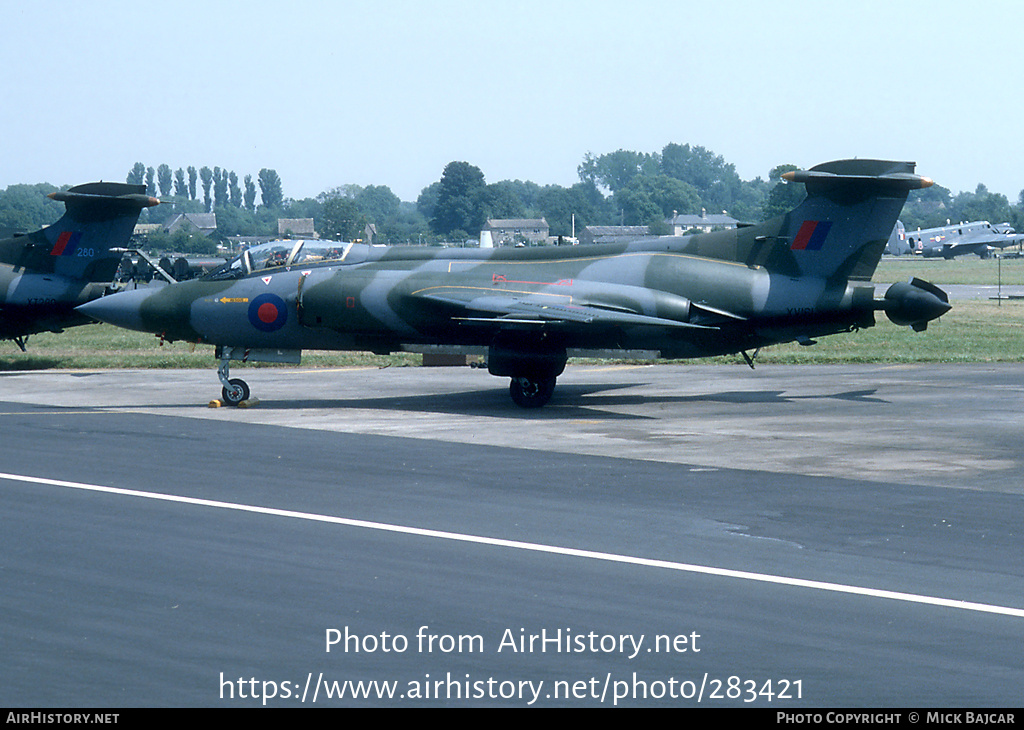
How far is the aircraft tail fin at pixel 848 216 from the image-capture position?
68.4ft

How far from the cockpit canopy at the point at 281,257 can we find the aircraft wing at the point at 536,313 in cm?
236

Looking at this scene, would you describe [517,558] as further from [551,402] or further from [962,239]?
[962,239]

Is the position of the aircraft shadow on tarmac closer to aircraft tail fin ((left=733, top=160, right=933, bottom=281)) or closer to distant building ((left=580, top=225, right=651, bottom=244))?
aircraft tail fin ((left=733, top=160, right=933, bottom=281))

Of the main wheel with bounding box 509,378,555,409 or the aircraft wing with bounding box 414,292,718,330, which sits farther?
the main wheel with bounding box 509,378,555,409

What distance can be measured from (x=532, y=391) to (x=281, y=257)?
5571mm

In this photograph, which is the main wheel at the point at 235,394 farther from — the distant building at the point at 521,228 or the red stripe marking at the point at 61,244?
the distant building at the point at 521,228

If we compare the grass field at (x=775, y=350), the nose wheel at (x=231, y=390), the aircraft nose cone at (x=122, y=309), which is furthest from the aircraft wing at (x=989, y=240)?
the aircraft nose cone at (x=122, y=309)

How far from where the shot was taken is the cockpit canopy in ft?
72.2

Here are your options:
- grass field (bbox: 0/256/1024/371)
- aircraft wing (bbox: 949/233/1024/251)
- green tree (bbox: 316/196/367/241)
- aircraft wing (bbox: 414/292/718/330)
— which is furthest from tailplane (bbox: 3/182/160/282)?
green tree (bbox: 316/196/367/241)

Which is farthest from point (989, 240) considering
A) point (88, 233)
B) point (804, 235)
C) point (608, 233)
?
point (88, 233)

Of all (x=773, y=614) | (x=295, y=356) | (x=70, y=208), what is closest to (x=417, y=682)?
(x=773, y=614)

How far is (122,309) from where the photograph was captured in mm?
21969

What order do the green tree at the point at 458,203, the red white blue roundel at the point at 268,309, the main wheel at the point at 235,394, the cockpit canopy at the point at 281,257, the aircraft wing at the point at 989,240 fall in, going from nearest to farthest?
the red white blue roundel at the point at 268,309
the main wheel at the point at 235,394
the cockpit canopy at the point at 281,257
the aircraft wing at the point at 989,240
the green tree at the point at 458,203

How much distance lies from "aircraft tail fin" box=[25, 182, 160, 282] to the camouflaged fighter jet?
293 inches
